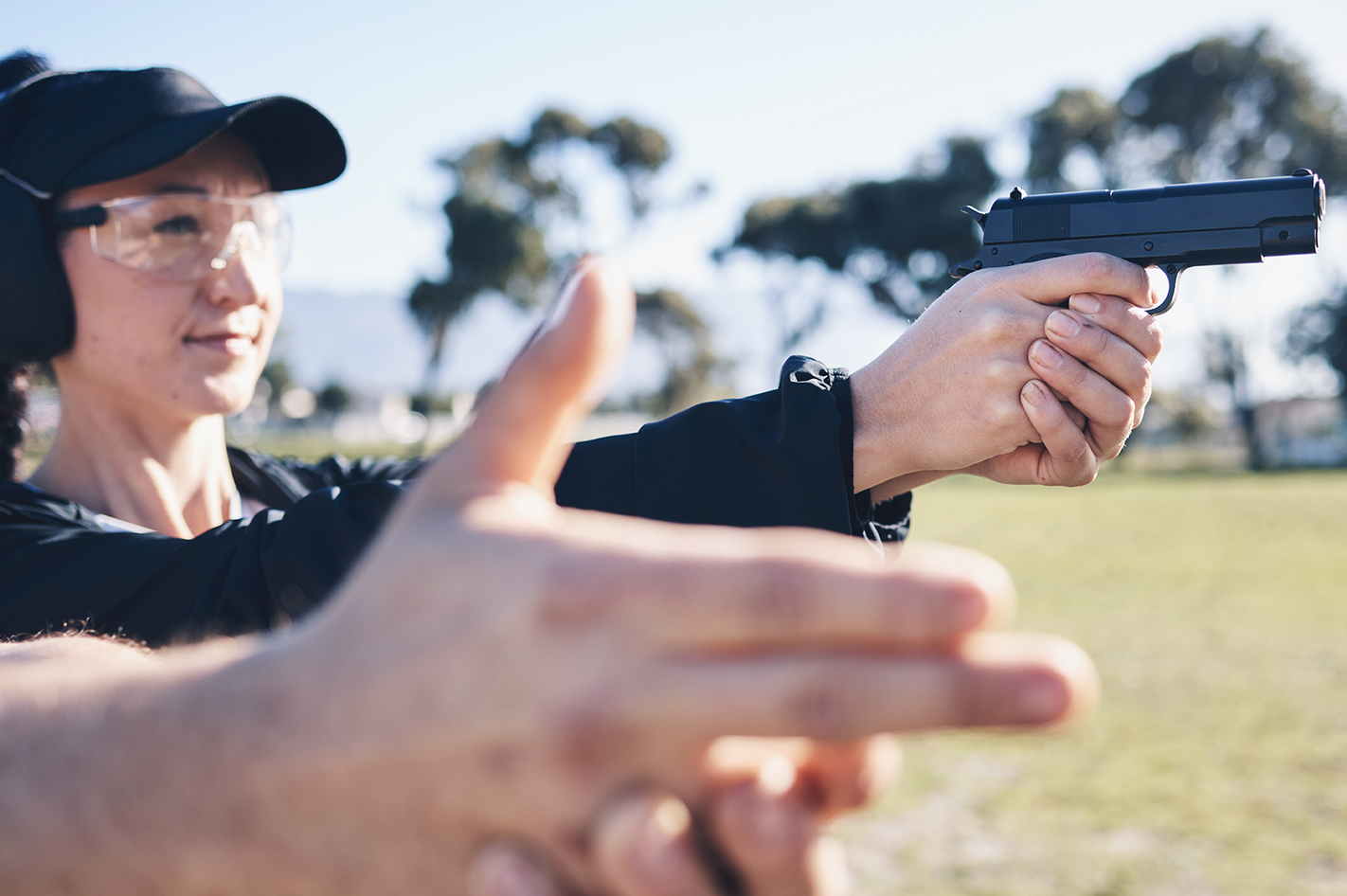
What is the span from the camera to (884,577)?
517 mm

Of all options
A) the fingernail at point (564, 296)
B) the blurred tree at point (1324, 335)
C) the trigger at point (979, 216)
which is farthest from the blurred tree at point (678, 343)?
the fingernail at point (564, 296)

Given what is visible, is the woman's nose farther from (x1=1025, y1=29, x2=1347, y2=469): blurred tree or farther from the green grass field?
(x1=1025, y1=29, x2=1347, y2=469): blurred tree

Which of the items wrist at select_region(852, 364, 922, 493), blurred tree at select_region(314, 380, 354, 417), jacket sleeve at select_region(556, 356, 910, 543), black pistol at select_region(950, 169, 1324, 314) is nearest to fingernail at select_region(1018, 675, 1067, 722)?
jacket sleeve at select_region(556, 356, 910, 543)

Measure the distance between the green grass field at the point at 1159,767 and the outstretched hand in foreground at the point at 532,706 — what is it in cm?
13

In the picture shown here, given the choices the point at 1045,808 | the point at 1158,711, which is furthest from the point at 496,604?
Result: the point at 1158,711

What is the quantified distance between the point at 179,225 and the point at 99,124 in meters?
0.21

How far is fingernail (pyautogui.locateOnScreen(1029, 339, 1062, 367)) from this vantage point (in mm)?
1563

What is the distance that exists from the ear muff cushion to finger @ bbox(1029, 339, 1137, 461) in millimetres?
1803

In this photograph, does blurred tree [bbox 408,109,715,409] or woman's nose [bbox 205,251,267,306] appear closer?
woman's nose [bbox 205,251,267,306]

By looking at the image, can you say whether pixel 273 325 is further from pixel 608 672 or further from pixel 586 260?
pixel 608 672

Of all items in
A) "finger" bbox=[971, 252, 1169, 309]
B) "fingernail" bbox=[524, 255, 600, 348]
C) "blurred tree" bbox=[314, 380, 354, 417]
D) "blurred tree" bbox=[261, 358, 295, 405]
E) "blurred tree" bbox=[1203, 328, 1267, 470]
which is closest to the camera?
"fingernail" bbox=[524, 255, 600, 348]

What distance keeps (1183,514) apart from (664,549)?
55.5 ft

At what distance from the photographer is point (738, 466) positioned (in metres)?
1.42

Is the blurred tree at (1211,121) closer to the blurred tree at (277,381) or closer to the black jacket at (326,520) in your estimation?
the black jacket at (326,520)
